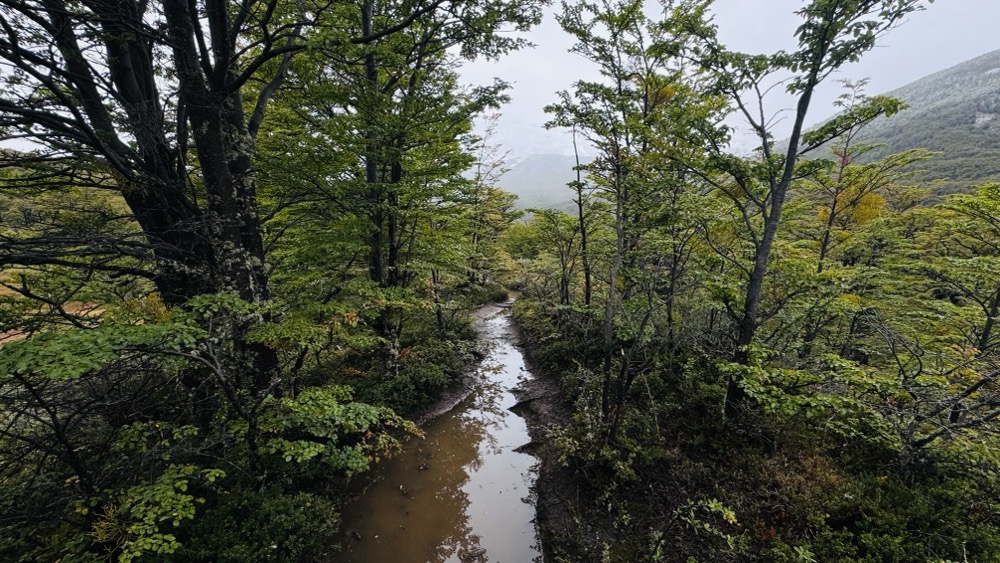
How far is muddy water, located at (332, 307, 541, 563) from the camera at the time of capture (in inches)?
261

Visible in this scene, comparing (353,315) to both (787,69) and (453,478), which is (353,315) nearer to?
(453,478)

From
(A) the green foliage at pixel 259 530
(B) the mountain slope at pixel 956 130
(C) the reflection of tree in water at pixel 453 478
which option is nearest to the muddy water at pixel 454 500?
(C) the reflection of tree in water at pixel 453 478

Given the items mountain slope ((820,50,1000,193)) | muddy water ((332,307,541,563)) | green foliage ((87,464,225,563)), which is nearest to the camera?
green foliage ((87,464,225,563))

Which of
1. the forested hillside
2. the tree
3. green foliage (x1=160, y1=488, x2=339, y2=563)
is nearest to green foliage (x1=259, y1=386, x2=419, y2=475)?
the forested hillside

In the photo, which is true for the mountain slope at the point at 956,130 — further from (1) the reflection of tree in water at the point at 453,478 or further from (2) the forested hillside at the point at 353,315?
(1) the reflection of tree in water at the point at 453,478

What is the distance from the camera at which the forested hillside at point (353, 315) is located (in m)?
4.44

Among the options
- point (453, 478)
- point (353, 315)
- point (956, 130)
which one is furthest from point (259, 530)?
point (956, 130)

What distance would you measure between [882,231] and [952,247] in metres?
5.21

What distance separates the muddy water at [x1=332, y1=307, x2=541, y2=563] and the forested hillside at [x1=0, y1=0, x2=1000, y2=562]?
49 cm

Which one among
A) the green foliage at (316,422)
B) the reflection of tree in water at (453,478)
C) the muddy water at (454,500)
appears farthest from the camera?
the reflection of tree in water at (453,478)

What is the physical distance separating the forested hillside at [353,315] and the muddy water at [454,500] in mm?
492

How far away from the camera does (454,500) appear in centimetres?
791

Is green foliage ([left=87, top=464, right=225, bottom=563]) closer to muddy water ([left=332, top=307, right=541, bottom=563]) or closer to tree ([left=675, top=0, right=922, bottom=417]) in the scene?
muddy water ([left=332, top=307, right=541, bottom=563])

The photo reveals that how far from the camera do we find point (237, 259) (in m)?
6.12
